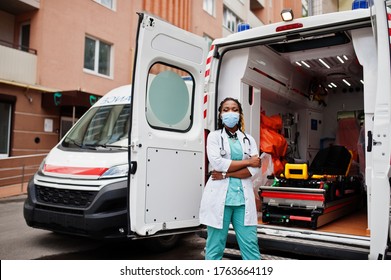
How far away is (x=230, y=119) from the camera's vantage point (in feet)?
11.9

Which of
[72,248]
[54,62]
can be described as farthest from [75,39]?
[72,248]

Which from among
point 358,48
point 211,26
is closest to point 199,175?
point 358,48

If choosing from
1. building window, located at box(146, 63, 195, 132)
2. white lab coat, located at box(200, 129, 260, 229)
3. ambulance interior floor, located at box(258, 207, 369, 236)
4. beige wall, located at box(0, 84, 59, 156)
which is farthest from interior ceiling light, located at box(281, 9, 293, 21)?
beige wall, located at box(0, 84, 59, 156)

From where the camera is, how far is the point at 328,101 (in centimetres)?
820

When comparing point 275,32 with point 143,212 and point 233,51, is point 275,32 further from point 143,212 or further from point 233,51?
point 143,212

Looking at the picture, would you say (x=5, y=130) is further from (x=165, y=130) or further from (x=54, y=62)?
(x=165, y=130)

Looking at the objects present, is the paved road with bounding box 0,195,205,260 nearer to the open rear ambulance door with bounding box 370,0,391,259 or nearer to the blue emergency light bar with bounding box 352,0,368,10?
the open rear ambulance door with bounding box 370,0,391,259

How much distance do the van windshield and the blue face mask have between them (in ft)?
6.41

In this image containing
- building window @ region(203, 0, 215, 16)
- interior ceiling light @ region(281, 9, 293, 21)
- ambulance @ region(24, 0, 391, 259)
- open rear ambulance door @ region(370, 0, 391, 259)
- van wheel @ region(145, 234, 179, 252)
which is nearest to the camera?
open rear ambulance door @ region(370, 0, 391, 259)

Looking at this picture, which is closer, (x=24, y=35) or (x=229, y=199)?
(x=229, y=199)

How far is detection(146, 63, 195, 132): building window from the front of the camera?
4.12 meters

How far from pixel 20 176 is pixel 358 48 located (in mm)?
10815

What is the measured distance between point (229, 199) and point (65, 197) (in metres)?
2.37

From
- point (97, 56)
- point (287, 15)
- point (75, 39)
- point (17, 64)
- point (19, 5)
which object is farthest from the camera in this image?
point (97, 56)
